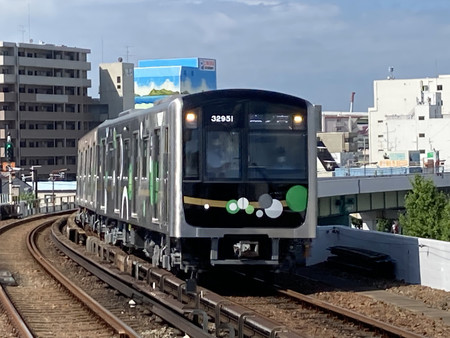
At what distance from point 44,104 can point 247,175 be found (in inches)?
3681

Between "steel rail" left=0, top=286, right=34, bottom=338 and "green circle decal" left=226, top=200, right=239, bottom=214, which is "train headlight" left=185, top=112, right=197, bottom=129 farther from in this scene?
"steel rail" left=0, top=286, right=34, bottom=338

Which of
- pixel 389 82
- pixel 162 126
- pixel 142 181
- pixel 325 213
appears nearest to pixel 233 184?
pixel 162 126

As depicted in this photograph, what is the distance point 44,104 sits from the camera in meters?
105

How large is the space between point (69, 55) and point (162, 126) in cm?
9584

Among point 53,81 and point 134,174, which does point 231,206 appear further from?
point 53,81

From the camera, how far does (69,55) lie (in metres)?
108

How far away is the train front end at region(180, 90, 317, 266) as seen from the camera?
44.9 feet

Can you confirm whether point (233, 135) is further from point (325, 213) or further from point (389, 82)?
point (389, 82)

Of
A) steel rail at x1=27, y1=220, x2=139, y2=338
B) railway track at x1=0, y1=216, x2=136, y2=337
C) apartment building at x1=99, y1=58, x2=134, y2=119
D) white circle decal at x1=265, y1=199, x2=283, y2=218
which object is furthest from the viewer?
apartment building at x1=99, y1=58, x2=134, y2=119

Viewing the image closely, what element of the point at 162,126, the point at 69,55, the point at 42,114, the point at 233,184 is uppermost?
the point at 69,55

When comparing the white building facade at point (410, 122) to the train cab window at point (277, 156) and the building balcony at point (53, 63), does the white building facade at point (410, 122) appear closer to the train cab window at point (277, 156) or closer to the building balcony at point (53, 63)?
the building balcony at point (53, 63)

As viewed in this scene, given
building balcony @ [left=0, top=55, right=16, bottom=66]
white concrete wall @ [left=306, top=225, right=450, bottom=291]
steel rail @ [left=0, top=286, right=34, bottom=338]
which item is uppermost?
building balcony @ [left=0, top=55, right=16, bottom=66]

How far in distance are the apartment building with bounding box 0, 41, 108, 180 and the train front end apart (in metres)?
87.8

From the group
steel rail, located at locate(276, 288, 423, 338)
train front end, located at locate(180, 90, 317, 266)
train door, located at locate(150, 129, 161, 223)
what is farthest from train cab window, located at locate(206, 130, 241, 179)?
steel rail, located at locate(276, 288, 423, 338)
